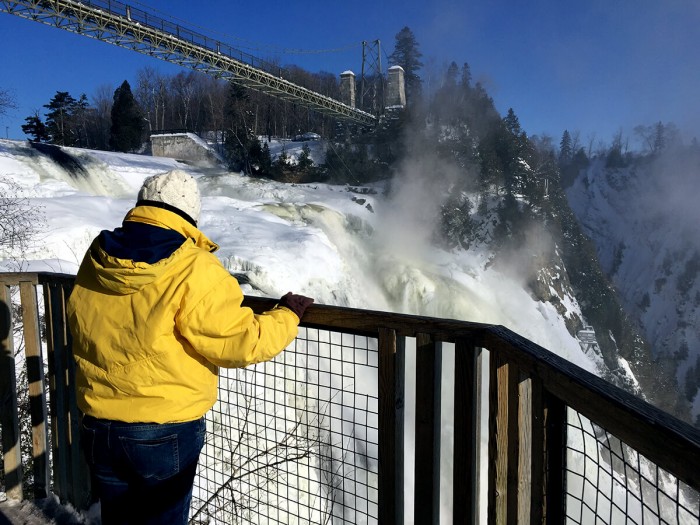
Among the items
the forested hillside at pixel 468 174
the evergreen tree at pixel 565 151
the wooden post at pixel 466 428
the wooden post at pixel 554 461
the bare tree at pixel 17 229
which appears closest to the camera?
the wooden post at pixel 554 461

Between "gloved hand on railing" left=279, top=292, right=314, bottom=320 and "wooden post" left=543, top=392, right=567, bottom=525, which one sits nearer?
"wooden post" left=543, top=392, right=567, bottom=525

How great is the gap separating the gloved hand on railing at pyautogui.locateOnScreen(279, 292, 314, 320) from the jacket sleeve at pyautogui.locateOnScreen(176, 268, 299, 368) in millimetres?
269

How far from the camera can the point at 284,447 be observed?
305 centimetres

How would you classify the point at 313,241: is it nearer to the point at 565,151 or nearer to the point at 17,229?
the point at 17,229

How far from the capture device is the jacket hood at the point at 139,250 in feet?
5.80

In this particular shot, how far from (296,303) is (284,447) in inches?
49.7

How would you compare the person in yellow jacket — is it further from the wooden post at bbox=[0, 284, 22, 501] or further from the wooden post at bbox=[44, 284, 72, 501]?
the wooden post at bbox=[0, 284, 22, 501]

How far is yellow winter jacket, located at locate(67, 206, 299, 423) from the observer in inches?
71.0

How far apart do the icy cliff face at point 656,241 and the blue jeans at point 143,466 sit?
198 feet

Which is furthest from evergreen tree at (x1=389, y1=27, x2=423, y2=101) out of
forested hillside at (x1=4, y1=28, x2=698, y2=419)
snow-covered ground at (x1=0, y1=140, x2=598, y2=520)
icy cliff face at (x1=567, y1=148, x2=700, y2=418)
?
icy cliff face at (x1=567, y1=148, x2=700, y2=418)

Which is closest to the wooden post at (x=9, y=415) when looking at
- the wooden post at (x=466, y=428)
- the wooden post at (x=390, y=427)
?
the wooden post at (x=390, y=427)

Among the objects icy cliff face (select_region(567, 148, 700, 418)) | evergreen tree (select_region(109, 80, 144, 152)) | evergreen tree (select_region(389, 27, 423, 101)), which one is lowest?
icy cliff face (select_region(567, 148, 700, 418))

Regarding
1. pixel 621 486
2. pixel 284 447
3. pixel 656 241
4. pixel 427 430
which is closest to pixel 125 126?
pixel 284 447

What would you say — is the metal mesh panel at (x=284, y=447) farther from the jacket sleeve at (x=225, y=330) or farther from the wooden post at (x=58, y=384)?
the wooden post at (x=58, y=384)
